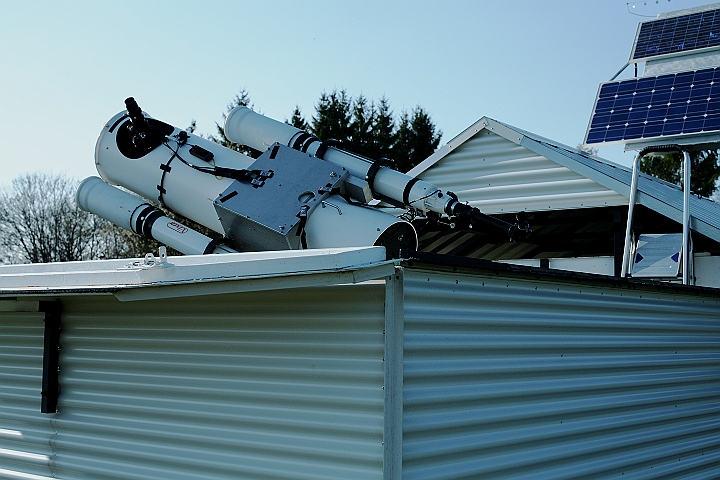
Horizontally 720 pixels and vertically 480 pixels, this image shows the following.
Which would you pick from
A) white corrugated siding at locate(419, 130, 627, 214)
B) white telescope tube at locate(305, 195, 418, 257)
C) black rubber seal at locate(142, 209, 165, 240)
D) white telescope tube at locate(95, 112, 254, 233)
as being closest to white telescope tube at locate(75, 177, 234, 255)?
black rubber seal at locate(142, 209, 165, 240)

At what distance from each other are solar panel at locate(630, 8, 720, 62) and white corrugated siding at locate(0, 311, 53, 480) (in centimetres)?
882

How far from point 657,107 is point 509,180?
2.04m

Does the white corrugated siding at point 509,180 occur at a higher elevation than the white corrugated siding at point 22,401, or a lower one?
higher

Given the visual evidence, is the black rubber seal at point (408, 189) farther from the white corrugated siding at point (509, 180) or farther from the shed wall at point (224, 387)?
the white corrugated siding at point (509, 180)

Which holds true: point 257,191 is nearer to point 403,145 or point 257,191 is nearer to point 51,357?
point 51,357

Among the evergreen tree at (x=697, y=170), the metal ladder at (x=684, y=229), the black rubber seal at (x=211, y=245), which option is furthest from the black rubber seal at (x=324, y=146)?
the evergreen tree at (x=697, y=170)

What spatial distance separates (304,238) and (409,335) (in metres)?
3.17

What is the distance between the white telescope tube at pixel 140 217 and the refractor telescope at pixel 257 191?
1 cm

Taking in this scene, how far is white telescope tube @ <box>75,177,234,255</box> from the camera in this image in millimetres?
7457

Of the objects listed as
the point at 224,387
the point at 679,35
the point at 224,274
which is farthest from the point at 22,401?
the point at 679,35

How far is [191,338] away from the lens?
4688mm

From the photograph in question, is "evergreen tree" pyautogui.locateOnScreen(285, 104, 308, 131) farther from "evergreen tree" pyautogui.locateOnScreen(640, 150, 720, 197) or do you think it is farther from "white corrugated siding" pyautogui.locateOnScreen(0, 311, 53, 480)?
"white corrugated siding" pyautogui.locateOnScreen(0, 311, 53, 480)

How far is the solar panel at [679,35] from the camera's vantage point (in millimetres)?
10797

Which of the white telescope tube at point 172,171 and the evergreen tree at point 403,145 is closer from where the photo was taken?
the white telescope tube at point 172,171
